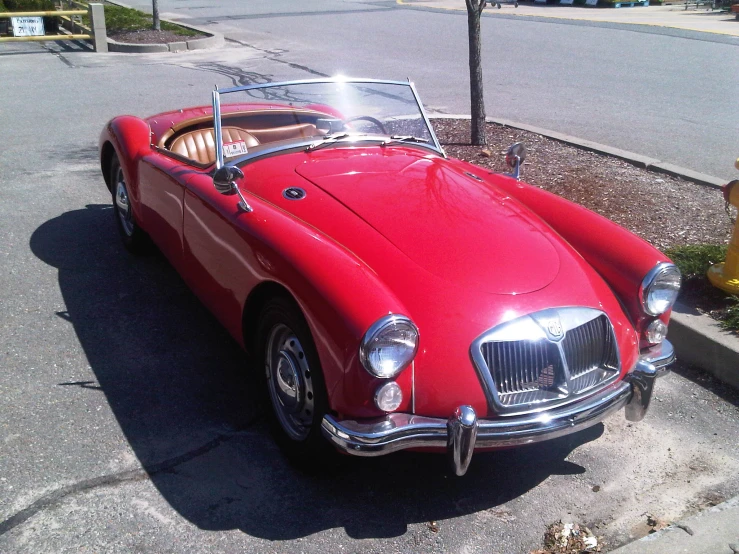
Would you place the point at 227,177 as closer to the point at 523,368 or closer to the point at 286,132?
the point at 286,132

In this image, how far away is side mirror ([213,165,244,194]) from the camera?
144 inches

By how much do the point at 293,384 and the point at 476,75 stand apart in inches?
215

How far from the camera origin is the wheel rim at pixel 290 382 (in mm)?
3154

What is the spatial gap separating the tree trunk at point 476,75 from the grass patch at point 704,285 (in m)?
3.18

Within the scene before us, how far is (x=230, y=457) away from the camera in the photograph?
3318 millimetres

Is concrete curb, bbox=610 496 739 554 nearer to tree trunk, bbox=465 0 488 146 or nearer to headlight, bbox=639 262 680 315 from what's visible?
headlight, bbox=639 262 680 315

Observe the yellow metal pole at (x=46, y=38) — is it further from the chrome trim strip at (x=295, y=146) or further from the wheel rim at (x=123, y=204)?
the chrome trim strip at (x=295, y=146)

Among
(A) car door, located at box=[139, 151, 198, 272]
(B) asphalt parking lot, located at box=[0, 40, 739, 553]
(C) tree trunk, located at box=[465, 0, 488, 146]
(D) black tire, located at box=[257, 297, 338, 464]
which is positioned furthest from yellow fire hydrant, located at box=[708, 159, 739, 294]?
(C) tree trunk, located at box=[465, 0, 488, 146]

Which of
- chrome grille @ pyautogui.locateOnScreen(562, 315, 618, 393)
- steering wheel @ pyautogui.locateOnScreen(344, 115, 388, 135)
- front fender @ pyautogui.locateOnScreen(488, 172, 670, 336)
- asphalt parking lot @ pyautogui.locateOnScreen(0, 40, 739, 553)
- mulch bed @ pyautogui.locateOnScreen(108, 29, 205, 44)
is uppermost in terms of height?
mulch bed @ pyautogui.locateOnScreen(108, 29, 205, 44)

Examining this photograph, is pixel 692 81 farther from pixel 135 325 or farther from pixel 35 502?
pixel 35 502

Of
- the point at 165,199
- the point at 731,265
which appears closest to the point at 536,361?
the point at 731,265

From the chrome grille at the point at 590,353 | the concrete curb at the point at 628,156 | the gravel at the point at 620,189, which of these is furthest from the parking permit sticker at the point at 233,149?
the concrete curb at the point at 628,156

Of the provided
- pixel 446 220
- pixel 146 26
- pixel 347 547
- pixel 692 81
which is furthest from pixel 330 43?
pixel 347 547

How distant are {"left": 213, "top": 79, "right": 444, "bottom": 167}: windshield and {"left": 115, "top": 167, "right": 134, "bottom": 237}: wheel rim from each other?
3.62 ft
